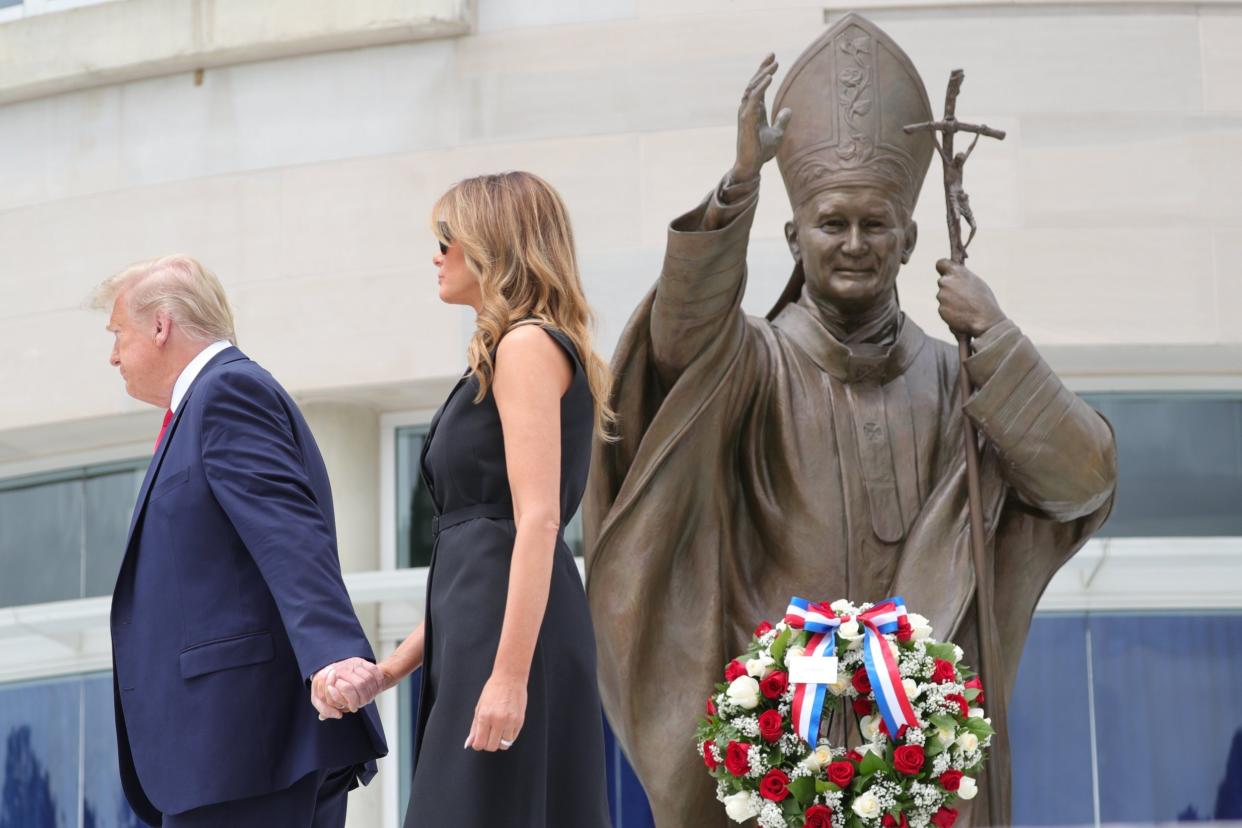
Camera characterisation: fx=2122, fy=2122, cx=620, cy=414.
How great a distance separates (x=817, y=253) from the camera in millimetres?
5211

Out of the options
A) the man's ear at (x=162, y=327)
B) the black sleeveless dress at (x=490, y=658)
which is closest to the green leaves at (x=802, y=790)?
the black sleeveless dress at (x=490, y=658)

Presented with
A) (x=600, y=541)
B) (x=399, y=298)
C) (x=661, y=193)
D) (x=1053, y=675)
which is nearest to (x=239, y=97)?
(x=399, y=298)

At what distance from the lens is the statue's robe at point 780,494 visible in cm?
508

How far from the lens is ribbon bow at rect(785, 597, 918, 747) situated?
15.2 feet

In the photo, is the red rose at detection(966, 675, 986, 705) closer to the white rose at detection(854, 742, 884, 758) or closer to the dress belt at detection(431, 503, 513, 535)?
the white rose at detection(854, 742, 884, 758)

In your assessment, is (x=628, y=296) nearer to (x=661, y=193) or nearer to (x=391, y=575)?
(x=661, y=193)

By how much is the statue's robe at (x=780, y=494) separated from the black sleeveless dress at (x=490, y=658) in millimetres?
1372

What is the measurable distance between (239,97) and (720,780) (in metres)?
6.50

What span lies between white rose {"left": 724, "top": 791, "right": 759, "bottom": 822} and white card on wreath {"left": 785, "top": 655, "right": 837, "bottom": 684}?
28 cm

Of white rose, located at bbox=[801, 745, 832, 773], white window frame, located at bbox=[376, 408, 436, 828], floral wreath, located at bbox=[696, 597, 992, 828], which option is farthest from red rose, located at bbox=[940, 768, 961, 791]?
white window frame, located at bbox=[376, 408, 436, 828]

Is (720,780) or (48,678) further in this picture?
(48,678)

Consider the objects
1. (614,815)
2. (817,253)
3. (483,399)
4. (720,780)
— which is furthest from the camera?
(614,815)

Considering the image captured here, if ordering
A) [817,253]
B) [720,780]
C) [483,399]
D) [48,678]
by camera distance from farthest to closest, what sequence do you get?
[48,678] < [817,253] < [720,780] < [483,399]

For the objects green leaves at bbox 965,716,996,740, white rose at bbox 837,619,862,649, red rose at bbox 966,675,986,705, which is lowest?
green leaves at bbox 965,716,996,740
